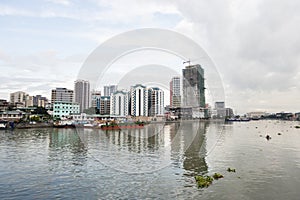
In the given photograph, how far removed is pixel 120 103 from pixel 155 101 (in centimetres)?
1376

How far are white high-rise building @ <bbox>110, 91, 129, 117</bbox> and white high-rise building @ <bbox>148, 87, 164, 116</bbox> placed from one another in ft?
29.3

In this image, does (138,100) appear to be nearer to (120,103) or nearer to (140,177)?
(120,103)

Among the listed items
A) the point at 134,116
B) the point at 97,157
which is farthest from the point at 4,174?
the point at 134,116

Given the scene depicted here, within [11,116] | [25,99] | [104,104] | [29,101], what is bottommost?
[11,116]

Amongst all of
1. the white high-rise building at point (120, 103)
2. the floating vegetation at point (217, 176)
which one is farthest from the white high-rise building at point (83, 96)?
the floating vegetation at point (217, 176)

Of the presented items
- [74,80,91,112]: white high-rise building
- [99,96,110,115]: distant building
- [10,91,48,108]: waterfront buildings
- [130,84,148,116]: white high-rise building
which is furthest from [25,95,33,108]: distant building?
[130,84,148,116]: white high-rise building

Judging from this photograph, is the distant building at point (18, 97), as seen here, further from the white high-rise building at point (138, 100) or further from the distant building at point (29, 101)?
the white high-rise building at point (138, 100)

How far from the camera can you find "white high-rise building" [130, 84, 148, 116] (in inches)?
2946

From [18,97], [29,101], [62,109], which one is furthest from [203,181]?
[18,97]

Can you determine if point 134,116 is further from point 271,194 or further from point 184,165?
point 271,194

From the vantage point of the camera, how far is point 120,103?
93.6m

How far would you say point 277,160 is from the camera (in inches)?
768

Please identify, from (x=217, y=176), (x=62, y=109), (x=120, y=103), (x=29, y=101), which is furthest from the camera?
(x=29, y=101)

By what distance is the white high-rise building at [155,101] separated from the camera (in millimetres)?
84000
